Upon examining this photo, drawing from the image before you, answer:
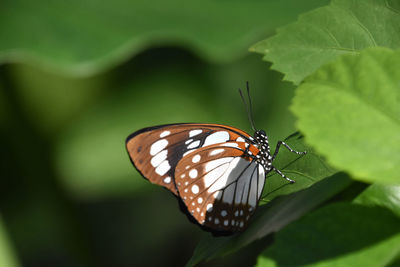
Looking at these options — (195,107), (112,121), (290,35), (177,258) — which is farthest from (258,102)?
(290,35)

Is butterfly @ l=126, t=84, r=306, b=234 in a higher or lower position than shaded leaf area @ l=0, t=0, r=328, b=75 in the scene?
lower

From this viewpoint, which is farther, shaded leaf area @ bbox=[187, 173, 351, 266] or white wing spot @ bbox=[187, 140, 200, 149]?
white wing spot @ bbox=[187, 140, 200, 149]

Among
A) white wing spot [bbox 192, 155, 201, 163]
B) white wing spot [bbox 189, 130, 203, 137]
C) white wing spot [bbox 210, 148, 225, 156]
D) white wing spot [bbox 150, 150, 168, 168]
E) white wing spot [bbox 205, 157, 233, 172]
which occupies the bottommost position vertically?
white wing spot [bbox 205, 157, 233, 172]

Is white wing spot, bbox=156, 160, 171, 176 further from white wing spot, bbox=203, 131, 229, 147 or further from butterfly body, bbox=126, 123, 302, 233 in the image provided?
white wing spot, bbox=203, 131, 229, 147

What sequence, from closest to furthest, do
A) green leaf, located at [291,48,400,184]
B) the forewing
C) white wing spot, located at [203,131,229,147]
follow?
green leaf, located at [291,48,400,184]
the forewing
white wing spot, located at [203,131,229,147]

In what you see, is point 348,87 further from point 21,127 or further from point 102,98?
point 102,98

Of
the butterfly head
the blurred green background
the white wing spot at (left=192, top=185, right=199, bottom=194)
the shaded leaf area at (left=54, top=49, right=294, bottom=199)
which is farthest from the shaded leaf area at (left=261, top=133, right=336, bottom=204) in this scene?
the shaded leaf area at (left=54, top=49, right=294, bottom=199)

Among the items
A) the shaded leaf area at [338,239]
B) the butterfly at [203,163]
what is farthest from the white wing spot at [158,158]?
the shaded leaf area at [338,239]
